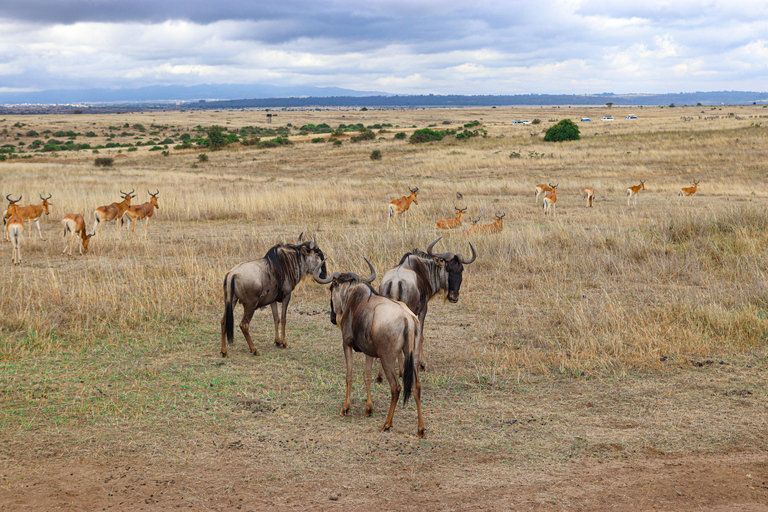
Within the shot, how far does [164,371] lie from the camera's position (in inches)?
281

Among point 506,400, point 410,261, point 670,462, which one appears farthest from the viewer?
point 410,261

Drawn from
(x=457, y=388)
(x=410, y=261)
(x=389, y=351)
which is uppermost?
(x=410, y=261)

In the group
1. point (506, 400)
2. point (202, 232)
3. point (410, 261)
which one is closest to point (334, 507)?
point (506, 400)

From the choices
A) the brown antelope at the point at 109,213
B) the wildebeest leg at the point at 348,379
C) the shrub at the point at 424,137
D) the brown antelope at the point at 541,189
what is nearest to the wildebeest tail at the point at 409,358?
the wildebeest leg at the point at 348,379

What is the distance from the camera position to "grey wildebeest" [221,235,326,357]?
294 inches

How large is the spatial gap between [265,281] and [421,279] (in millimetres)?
2052

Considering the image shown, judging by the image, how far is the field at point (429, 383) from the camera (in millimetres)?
4637

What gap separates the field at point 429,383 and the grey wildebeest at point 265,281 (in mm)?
480

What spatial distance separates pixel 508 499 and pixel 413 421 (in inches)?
60.9

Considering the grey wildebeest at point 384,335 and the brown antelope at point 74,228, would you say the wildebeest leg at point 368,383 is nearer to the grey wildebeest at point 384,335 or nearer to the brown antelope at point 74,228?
the grey wildebeest at point 384,335

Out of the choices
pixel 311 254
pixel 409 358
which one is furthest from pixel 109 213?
pixel 409 358

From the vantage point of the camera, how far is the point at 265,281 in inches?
297

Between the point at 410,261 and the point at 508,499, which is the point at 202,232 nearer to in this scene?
the point at 410,261

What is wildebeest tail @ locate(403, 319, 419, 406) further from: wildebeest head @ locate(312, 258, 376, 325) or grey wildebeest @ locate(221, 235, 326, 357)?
grey wildebeest @ locate(221, 235, 326, 357)
